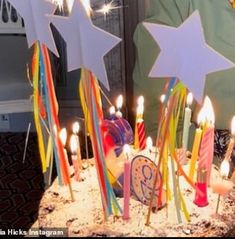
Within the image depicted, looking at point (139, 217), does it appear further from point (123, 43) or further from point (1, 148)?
point (1, 148)

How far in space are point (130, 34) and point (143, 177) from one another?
122 cm

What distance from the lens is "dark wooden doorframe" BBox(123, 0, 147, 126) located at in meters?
1.92

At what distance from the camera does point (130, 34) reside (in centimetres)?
197

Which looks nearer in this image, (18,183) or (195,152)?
(195,152)

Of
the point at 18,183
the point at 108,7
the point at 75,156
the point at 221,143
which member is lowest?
the point at 18,183

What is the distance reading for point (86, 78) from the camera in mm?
776

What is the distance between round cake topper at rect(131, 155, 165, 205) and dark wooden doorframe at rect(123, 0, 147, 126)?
1.02 meters

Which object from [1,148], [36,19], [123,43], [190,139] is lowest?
[1,148]

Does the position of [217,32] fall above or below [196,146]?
above

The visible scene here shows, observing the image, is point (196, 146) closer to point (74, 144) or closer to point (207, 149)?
point (207, 149)

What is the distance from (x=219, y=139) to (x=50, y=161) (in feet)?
2.12

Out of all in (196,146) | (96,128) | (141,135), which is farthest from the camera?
(141,135)

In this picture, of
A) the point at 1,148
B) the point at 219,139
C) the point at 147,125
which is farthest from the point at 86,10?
the point at 1,148

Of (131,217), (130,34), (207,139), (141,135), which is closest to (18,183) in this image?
(130,34)
